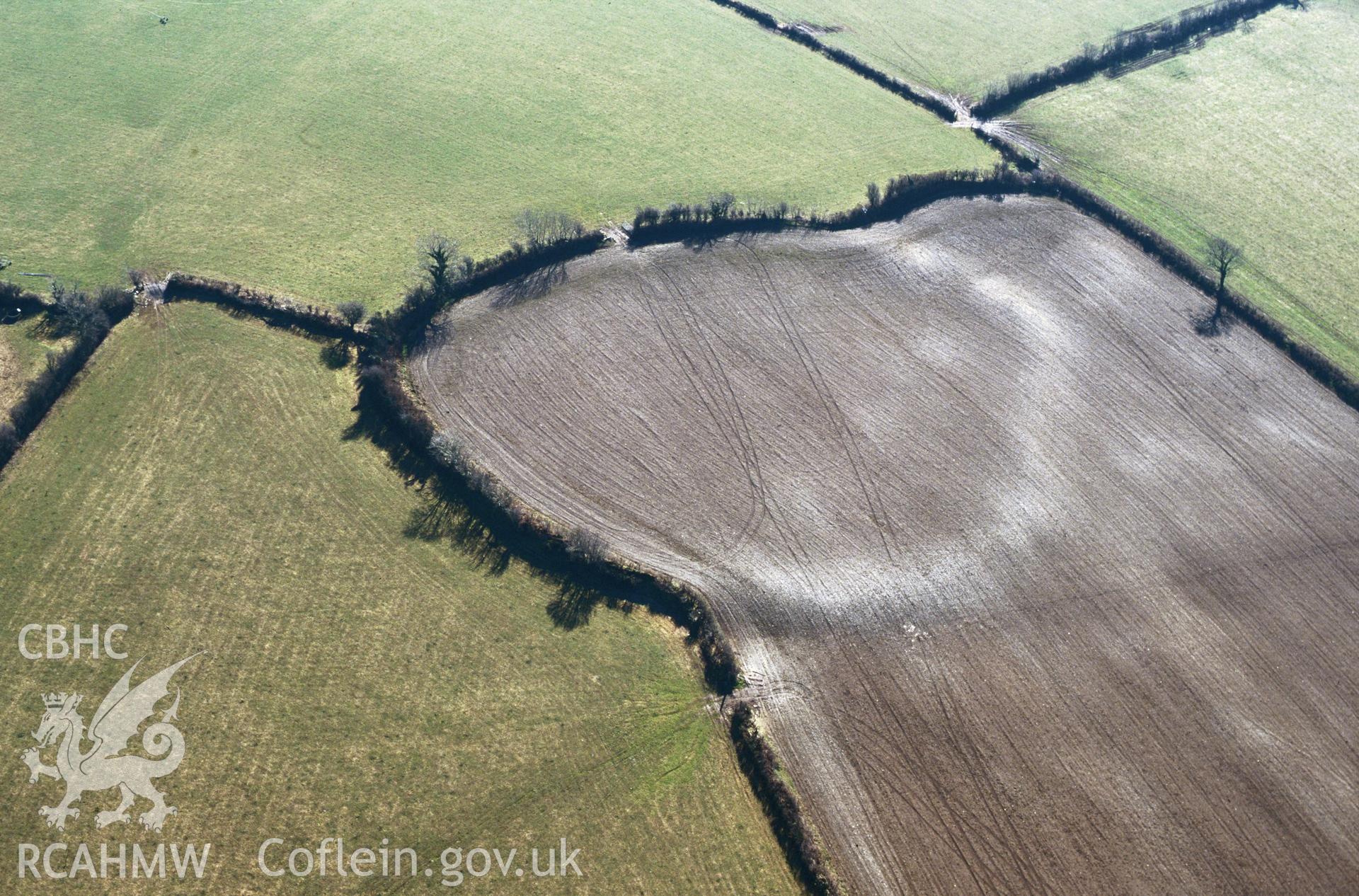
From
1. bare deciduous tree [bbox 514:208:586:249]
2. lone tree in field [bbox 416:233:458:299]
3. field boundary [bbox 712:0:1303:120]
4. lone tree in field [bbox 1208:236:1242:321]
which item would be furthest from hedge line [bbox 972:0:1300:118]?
lone tree in field [bbox 416:233:458:299]

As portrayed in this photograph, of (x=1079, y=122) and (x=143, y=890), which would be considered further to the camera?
(x=1079, y=122)

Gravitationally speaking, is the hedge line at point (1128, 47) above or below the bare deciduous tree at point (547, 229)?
above

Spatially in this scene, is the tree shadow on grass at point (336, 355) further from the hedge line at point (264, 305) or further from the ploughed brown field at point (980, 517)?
the ploughed brown field at point (980, 517)

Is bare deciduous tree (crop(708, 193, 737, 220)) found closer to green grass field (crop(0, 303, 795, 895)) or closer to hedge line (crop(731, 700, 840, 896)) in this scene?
green grass field (crop(0, 303, 795, 895))

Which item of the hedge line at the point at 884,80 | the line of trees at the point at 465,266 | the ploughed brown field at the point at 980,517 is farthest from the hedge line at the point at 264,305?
the hedge line at the point at 884,80

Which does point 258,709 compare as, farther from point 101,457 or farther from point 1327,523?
point 1327,523

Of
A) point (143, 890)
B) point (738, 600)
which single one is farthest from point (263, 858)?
point (738, 600)
